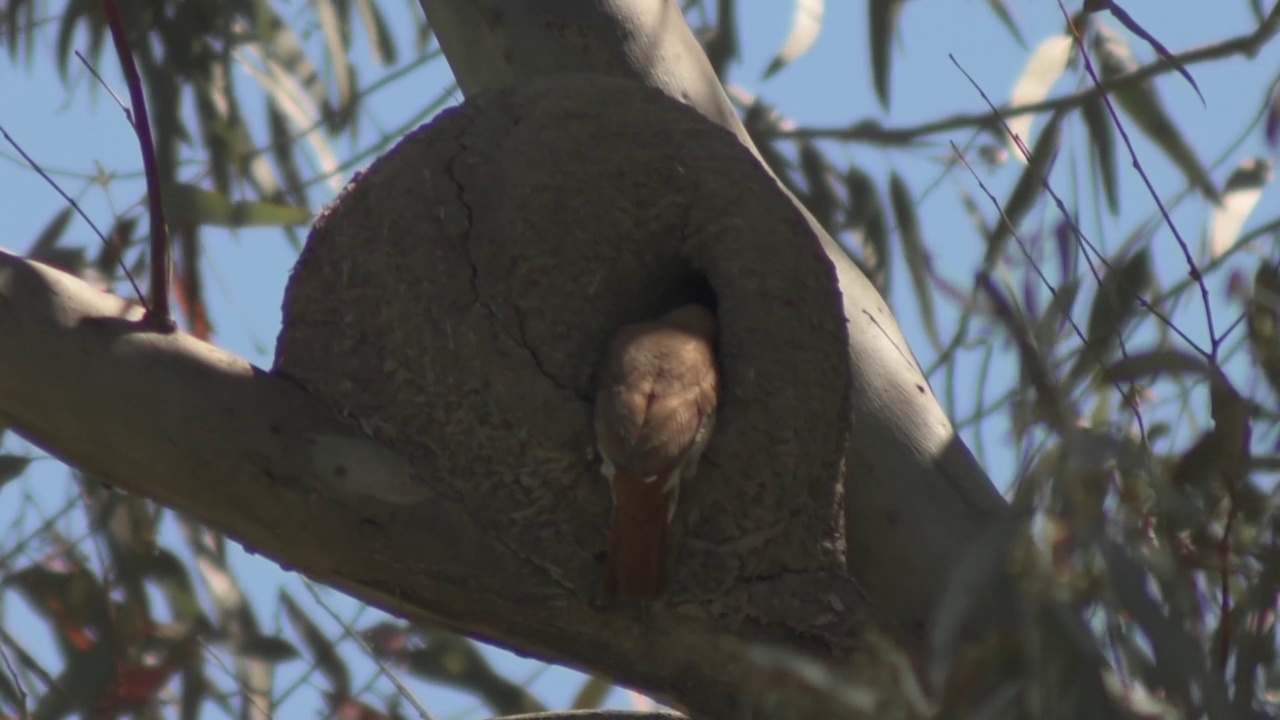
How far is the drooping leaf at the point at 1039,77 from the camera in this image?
4.63 metres

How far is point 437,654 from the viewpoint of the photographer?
171 inches

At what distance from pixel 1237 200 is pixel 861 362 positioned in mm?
1143

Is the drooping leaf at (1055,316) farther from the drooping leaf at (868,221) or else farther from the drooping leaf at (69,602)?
the drooping leaf at (69,602)

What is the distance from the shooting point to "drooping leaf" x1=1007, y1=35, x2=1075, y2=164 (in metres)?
4.63

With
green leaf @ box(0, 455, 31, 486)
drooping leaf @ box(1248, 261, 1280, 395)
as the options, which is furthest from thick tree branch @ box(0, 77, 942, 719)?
green leaf @ box(0, 455, 31, 486)

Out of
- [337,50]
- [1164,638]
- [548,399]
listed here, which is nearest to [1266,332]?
[1164,638]

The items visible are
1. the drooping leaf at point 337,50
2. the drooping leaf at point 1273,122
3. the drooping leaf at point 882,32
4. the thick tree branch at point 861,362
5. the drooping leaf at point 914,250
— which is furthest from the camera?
the drooping leaf at point 337,50

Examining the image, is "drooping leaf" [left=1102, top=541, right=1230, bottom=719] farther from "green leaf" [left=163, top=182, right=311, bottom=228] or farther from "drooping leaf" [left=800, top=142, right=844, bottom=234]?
"drooping leaf" [left=800, top=142, right=844, bottom=234]

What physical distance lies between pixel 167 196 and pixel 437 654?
1.22m

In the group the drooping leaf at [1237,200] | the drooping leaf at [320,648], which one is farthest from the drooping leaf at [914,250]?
the drooping leaf at [320,648]

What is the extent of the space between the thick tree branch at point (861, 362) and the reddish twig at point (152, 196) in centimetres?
111

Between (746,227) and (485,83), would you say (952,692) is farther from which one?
(485,83)

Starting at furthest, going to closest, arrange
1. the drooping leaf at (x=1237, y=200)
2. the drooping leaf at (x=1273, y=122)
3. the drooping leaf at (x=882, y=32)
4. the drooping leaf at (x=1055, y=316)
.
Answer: the drooping leaf at (x=882, y=32)
the drooping leaf at (x=1237, y=200)
the drooping leaf at (x=1273, y=122)
the drooping leaf at (x=1055, y=316)

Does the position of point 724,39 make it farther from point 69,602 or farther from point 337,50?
point 69,602
